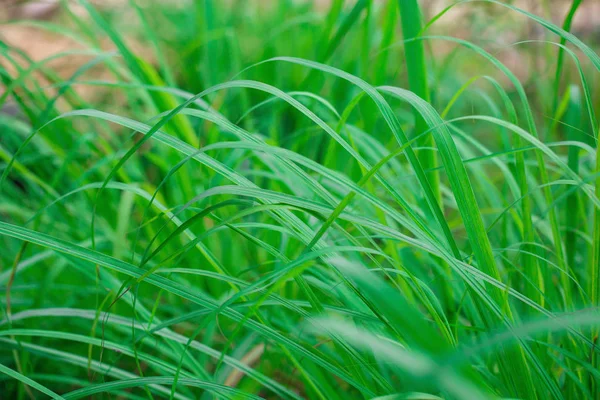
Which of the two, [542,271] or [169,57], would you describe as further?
[169,57]

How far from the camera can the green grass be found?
1.62 feet

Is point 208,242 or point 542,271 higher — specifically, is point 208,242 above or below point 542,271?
above

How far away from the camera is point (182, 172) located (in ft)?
3.22

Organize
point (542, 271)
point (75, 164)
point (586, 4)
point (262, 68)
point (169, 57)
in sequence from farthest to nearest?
1. point (586, 4)
2. point (169, 57)
3. point (262, 68)
4. point (75, 164)
5. point (542, 271)

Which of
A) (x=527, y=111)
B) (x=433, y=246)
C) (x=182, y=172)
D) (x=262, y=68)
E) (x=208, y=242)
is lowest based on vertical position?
(x=433, y=246)

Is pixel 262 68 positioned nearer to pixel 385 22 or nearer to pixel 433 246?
pixel 385 22

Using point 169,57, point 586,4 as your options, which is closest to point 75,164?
point 169,57

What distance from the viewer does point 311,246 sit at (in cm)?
47

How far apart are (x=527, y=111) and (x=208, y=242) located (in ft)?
1.91

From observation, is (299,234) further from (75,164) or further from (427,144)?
(75,164)

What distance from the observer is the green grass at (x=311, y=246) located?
49cm

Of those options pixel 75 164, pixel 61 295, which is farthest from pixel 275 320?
pixel 75 164

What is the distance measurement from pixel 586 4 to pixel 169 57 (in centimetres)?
199

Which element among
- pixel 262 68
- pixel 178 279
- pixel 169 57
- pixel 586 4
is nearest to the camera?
pixel 178 279
